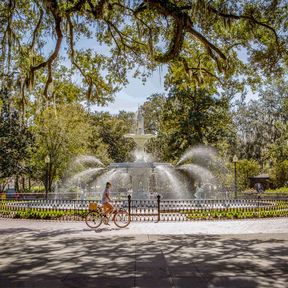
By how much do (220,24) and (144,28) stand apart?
9.88 feet

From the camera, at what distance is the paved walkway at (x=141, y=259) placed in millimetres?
6480

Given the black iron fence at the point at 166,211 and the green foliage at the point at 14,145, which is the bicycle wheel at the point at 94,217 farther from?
the green foliage at the point at 14,145

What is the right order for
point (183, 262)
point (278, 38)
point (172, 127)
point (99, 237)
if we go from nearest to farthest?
point (183, 262) → point (99, 237) → point (278, 38) → point (172, 127)

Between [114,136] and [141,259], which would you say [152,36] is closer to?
[141,259]

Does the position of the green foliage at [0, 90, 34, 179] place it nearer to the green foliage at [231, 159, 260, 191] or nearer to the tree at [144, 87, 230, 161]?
the tree at [144, 87, 230, 161]

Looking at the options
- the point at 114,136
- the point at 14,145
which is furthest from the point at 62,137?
the point at 114,136

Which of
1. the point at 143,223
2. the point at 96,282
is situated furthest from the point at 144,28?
the point at 96,282

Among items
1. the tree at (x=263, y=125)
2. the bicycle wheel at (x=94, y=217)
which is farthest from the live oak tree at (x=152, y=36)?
the tree at (x=263, y=125)

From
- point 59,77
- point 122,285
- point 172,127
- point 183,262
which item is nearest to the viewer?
point 122,285

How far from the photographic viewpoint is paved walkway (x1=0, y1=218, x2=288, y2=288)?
6.48 meters

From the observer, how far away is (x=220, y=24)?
47.6ft

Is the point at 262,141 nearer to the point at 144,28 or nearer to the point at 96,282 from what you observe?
the point at 144,28

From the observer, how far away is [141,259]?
8.24 m

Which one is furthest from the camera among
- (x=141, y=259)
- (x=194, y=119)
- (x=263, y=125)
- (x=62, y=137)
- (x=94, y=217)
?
(x=263, y=125)
